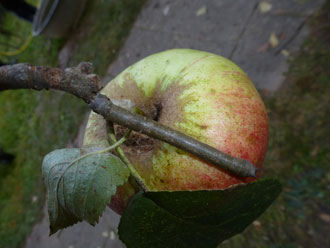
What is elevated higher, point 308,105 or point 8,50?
point 308,105

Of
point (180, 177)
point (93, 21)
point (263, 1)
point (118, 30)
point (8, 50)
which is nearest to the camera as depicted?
point (180, 177)

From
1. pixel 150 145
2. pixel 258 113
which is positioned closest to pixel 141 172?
pixel 150 145

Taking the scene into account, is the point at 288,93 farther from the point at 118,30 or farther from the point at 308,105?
the point at 118,30

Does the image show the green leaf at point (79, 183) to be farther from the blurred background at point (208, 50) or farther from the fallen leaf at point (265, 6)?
the fallen leaf at point (265, 6)

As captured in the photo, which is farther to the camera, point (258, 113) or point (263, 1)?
point (263, 1)

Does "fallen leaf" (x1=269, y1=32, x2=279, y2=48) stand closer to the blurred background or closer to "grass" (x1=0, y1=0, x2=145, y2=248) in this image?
the blurred background

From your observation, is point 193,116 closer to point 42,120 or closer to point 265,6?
point 265,6
